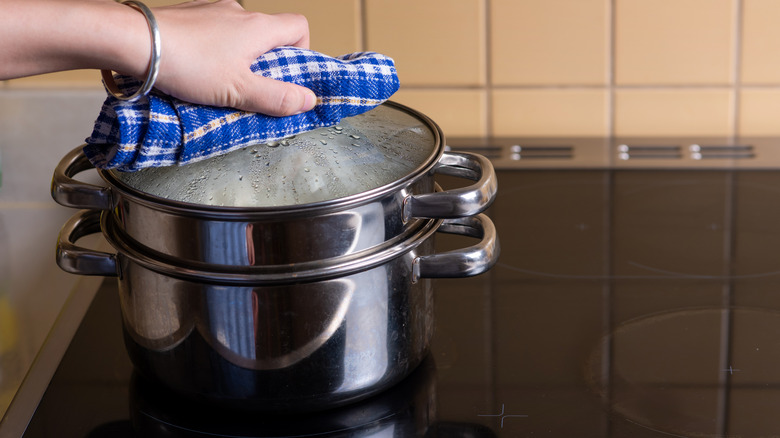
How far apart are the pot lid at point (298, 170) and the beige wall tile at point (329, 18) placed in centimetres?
41

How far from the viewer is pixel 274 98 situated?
0.46 metres

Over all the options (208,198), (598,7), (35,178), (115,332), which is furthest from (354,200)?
(35,178)

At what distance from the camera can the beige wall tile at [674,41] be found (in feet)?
2.80

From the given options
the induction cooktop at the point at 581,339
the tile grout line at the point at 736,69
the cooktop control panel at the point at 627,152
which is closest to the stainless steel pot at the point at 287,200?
the induction cooktop at the point at 581,339

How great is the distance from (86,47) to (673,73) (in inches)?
25.8

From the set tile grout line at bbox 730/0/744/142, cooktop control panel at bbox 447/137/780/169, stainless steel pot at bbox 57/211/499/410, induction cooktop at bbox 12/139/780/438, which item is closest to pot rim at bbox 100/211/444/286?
stainless steel pot at bbox 57/211/499/410

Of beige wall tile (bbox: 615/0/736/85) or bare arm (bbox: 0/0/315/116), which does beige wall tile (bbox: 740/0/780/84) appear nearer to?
beige wall tile (bbox: 615/0/736/85)

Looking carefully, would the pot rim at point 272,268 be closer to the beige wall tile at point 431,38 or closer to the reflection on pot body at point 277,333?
the reflection on pot body at point 277,333

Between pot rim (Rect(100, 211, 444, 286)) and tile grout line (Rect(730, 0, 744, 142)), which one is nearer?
pot rim (Rect(100, 211, 444, 286))

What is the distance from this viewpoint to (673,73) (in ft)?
2.88

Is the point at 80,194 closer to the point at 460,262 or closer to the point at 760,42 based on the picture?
the point at 460,262

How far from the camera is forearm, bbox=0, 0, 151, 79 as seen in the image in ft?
1.39

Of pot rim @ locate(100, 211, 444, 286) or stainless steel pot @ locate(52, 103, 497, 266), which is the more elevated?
stainless steel pot @ locate(52, 103, 497, 266)

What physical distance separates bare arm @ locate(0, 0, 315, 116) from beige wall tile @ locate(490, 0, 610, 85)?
1.46 ft
